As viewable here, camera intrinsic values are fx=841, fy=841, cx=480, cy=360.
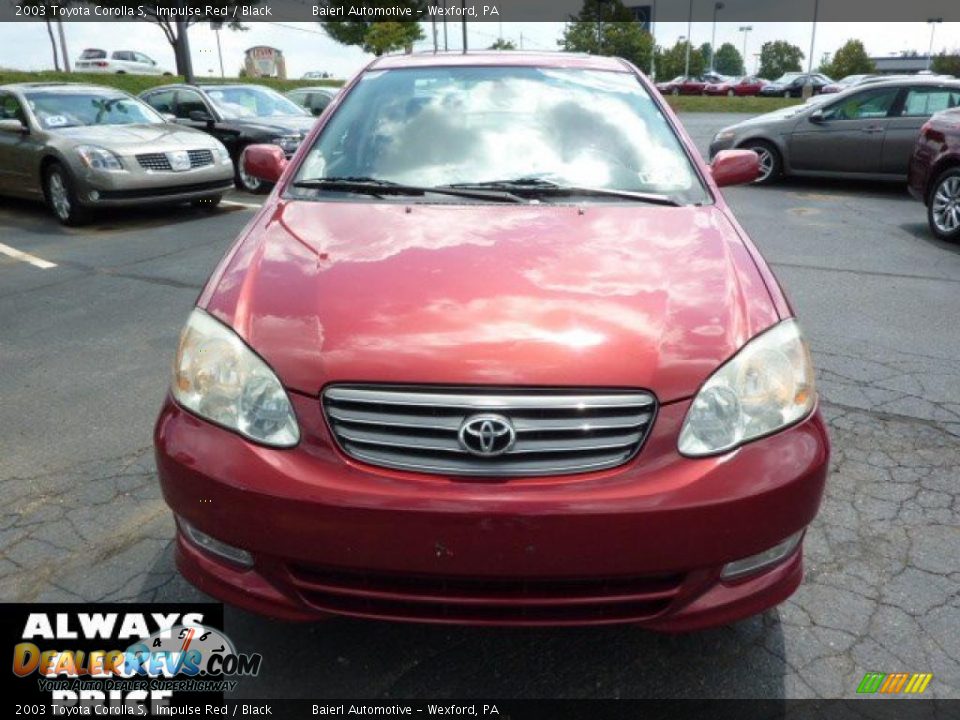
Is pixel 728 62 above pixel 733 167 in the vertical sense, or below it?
below

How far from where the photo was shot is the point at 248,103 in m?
12.2

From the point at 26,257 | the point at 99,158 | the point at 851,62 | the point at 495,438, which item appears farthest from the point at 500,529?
the point at 851,62

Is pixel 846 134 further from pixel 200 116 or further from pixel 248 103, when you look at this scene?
pixel 200 116

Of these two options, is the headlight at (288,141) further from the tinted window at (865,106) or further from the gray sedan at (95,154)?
the tinted window at (865,106)

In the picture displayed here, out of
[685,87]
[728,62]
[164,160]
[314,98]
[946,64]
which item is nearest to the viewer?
[164,160]

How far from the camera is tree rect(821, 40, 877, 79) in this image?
235ft

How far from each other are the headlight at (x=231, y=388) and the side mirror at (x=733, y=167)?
2491 millimetres

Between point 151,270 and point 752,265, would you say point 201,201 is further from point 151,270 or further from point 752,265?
point 752,265

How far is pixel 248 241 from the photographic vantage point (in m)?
2.62

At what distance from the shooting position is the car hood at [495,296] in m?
1.96

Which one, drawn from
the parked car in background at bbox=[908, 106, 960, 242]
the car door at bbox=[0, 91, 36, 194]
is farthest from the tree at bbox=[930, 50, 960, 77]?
the car door at bbox=[0, 91, 36, 194]

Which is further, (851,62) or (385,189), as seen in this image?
(851,62)

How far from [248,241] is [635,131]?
5.21 ft

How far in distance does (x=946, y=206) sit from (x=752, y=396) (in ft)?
23.5
